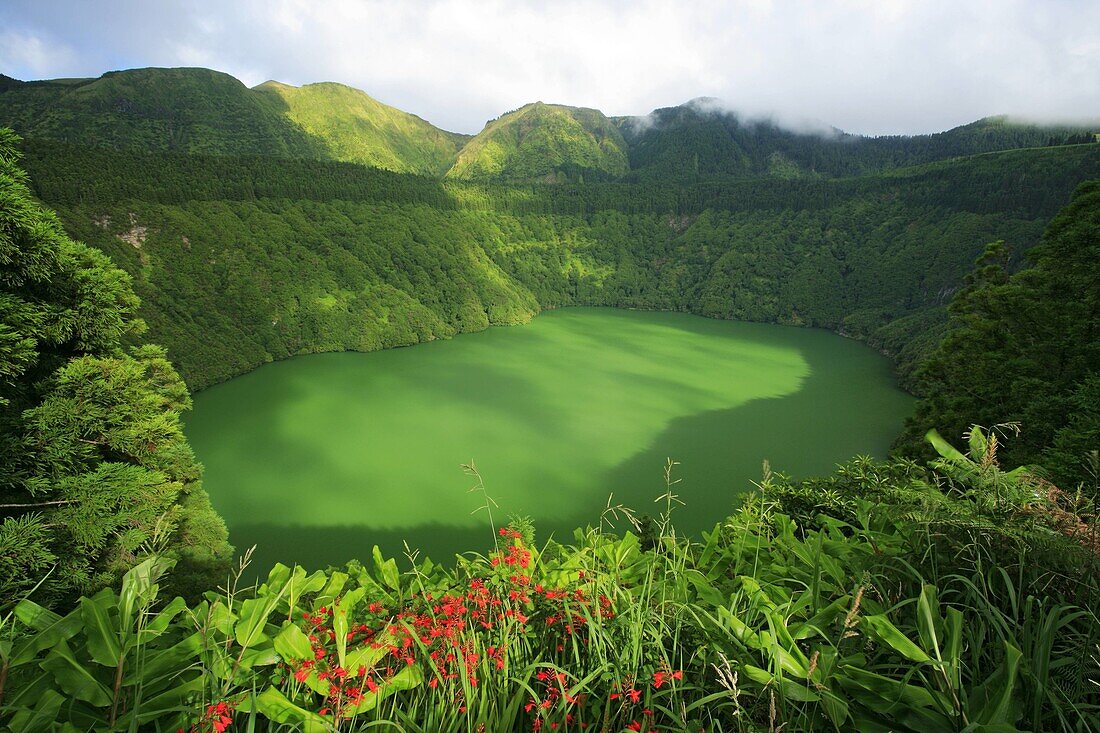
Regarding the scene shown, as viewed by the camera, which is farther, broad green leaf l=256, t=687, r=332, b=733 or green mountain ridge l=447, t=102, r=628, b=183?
green mountain ridge l=447, t=102, r=628, b=183

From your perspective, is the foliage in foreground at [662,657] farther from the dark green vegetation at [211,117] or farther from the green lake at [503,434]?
the dark green vegetation at [211,117]

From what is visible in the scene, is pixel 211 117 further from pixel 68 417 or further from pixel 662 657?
pixel 662 657

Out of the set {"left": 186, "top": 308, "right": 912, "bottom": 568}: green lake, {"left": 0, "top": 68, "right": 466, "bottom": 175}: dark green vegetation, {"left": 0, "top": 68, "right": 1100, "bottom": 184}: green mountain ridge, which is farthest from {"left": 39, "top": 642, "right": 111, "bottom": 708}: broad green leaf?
{"left": 0, "top": 68, "right": 466, "bottom": 175}: dark green vegetation

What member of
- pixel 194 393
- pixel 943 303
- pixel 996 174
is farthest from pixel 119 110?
pixel 996 174

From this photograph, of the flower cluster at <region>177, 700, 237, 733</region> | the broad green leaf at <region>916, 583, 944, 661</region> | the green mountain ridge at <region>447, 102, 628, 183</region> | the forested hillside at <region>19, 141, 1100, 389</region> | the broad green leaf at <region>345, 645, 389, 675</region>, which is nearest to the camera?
the broad green leaf at <region>916, 583, 944, 661</region>

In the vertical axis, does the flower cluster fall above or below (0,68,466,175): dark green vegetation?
below

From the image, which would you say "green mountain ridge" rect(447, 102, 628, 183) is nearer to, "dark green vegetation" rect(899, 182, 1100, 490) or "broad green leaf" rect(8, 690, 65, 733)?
"dark green vegetation" rect(899, 182, 1100, 490)
